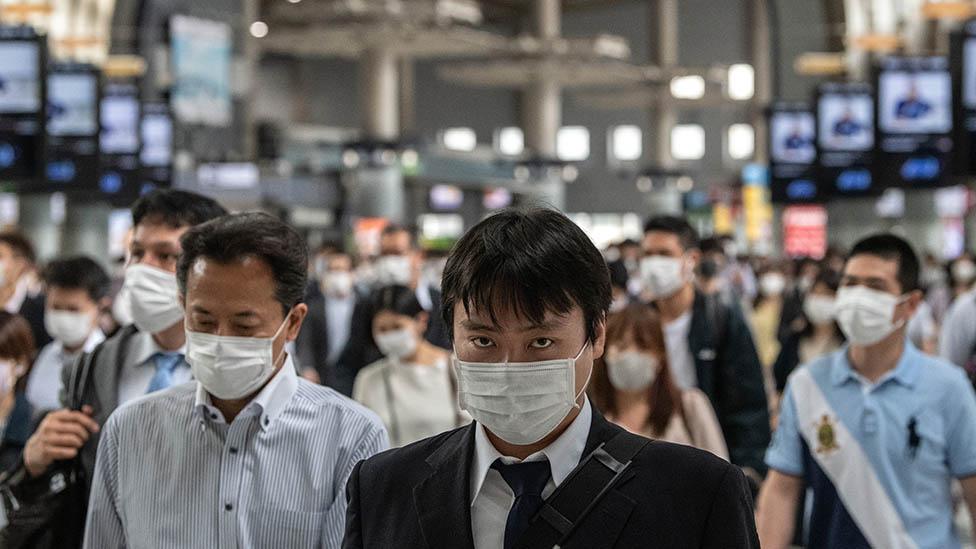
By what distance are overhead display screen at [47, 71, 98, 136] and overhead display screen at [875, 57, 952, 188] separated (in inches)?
413

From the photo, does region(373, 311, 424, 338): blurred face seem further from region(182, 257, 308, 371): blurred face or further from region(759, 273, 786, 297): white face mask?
region(759, 273, 786, 297): white face mask

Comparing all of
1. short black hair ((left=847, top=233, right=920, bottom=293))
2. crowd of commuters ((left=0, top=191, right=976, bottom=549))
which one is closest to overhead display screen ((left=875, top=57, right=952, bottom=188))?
crowd of commuters ((left=0, top=191, right=976, bottom=549))

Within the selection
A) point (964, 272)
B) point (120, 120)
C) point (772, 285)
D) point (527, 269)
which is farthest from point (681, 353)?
point (120, 120)

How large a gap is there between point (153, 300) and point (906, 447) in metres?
2.69

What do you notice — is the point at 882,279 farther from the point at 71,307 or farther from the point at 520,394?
the point at 71,307

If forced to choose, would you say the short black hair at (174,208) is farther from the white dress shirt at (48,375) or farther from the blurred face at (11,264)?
the blurred face at (11,264)

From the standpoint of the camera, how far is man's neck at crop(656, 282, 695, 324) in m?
8.12

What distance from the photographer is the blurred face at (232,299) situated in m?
3.72

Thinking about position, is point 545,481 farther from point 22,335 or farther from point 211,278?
point 22,335

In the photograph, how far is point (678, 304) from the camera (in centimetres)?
814

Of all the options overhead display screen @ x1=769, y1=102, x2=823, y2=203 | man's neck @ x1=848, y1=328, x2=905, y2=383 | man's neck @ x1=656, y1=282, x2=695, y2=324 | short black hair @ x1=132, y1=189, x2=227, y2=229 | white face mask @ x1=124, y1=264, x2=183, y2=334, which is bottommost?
man's neck @ x1=848, y1=328, x2=905, y2=383

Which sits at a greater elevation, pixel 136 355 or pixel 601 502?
pixel 136 355

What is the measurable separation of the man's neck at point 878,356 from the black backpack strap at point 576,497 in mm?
3179

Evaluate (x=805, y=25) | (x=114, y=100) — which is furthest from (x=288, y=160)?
(x=114, y=100)
